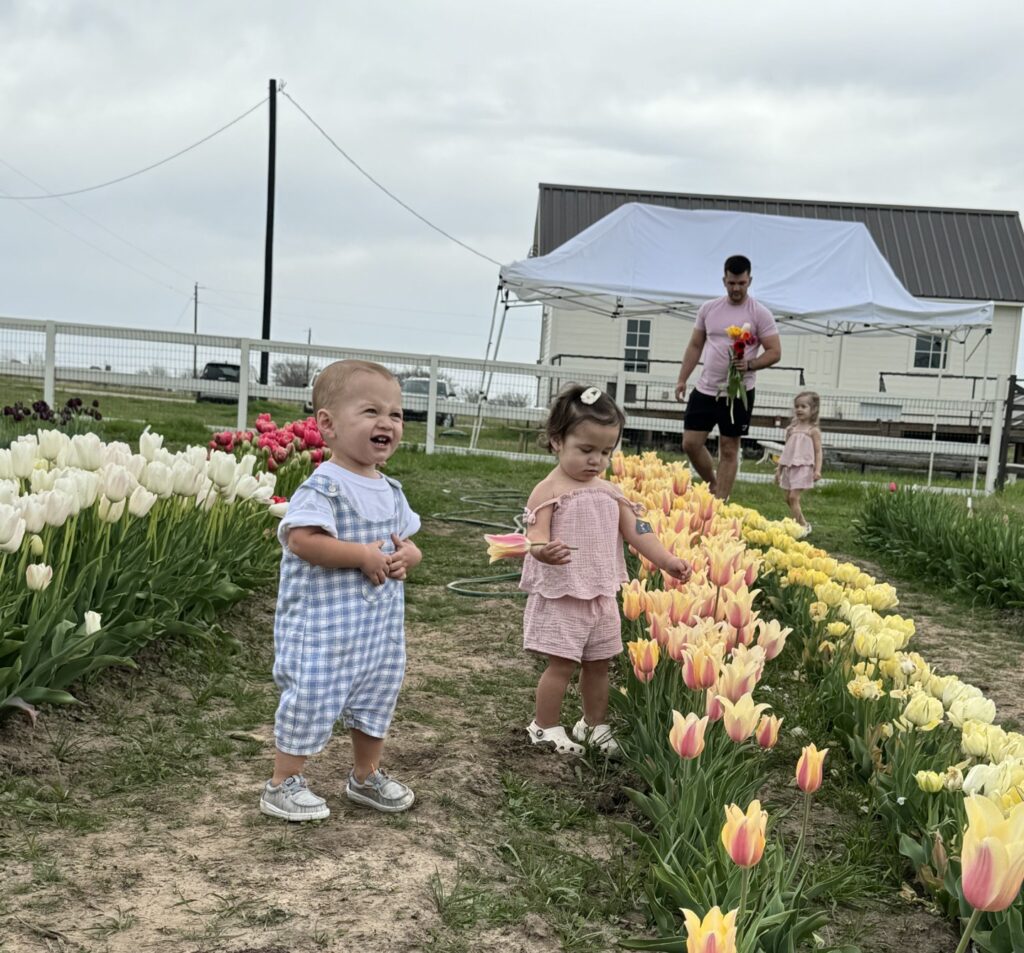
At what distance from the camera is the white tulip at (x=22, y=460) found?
3.56 m

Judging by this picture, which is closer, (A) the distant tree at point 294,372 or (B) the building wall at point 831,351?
(A) the distant tree at point 294,372

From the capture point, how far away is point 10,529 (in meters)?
2.77

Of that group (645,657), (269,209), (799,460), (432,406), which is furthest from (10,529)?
(269,209)

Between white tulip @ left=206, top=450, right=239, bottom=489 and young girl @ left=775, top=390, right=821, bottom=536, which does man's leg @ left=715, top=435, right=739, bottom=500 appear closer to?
young girl @ left=775, top=390, right=821, bottom=536

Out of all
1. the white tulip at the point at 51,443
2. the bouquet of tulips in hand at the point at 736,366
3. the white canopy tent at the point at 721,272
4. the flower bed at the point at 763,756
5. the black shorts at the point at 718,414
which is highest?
the white canopy tent at the point at 721,272

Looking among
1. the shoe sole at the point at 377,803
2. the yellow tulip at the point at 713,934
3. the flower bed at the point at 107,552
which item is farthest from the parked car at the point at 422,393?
the yellow tulip at the point at 713,934

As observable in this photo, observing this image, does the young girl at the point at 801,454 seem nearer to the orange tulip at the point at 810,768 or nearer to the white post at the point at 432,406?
the white post at the point at 432,406

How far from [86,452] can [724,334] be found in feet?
16.4

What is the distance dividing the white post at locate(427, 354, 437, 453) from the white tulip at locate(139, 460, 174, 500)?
358 inches

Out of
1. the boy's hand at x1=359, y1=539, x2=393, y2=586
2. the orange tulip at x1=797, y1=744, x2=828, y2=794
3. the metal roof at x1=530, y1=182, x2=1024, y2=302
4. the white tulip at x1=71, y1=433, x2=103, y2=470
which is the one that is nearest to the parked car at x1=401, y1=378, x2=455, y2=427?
the metal roof at x1=530, y1=182, x2=1024, y2=302

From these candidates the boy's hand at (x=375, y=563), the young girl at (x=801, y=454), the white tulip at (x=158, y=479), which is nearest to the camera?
the boy's hand at (x=375, y=563)

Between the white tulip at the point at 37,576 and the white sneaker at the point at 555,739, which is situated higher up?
the white tulip at the point at 37,576

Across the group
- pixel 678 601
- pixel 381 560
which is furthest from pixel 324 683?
pixel 678 601

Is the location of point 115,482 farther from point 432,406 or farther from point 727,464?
point 432,406
